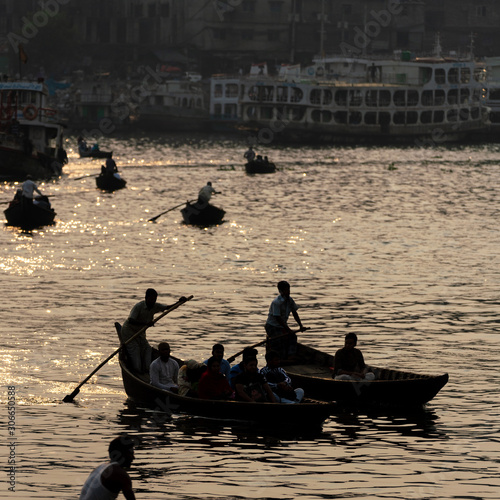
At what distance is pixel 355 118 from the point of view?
10619cm

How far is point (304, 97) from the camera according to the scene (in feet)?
341

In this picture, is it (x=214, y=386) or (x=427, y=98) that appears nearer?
(x=214, y=386)

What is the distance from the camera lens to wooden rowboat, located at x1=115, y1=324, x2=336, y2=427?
60.1 feet

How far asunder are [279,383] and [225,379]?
3.16 feet

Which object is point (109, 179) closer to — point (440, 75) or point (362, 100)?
point (362, 100)

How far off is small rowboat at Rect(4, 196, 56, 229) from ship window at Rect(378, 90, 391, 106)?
64.0 metres

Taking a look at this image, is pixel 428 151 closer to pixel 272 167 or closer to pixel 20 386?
pixel 272 167

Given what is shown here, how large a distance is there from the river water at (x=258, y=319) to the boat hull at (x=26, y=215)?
590 mm

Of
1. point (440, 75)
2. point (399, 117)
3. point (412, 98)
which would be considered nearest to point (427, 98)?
point (412, 98)

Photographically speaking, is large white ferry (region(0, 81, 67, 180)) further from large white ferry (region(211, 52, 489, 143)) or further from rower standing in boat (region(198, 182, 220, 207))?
large white ferry (region(211, 52, 489, 143))

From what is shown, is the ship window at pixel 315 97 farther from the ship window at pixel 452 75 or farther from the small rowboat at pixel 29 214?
the small rowboat at pixel 29 214

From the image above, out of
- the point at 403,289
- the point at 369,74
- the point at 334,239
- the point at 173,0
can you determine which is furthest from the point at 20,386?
the point at 173,0

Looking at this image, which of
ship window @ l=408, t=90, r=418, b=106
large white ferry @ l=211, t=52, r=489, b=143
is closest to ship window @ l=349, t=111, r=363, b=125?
large white ferry @ l=211, t=52, r=489, b=143

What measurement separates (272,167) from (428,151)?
31.3 m
